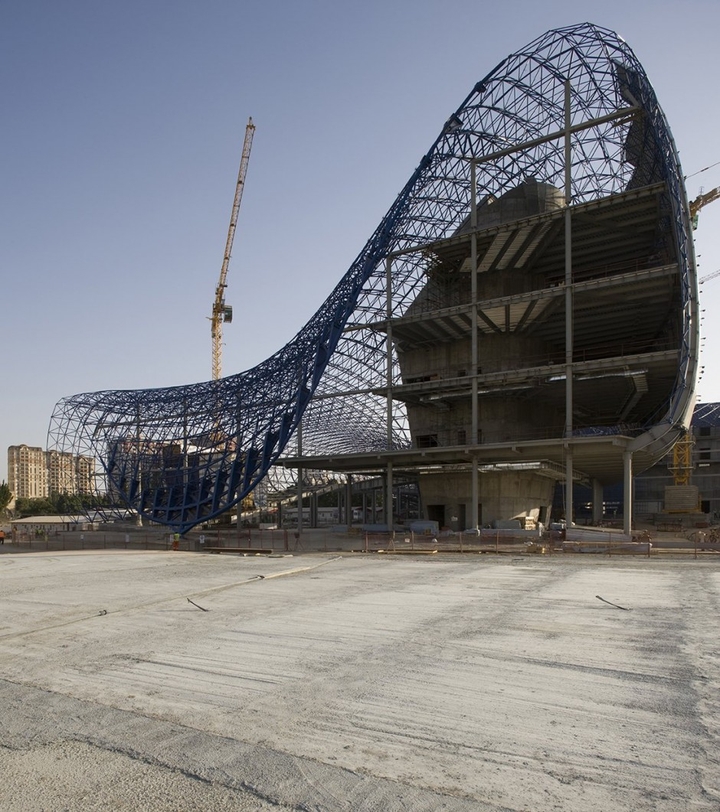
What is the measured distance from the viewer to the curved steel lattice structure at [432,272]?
40.1m

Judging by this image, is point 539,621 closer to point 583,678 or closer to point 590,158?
point 583,678

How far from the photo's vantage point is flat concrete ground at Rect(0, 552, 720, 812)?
5.60 metres

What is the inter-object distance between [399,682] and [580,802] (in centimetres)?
368

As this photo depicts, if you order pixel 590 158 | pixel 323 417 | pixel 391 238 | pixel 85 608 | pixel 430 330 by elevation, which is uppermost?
pixel 590 158

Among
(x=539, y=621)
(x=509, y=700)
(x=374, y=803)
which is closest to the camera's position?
(x=374, y=803)

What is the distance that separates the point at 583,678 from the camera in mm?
8812

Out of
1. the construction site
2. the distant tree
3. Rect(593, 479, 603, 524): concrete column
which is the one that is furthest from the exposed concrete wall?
the distant tree

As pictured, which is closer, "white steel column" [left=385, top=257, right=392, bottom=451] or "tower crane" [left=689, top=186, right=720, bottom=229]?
"white steel column" [left=385, top=257, right=392, bottom=451]

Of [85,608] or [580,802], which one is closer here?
[580,802]

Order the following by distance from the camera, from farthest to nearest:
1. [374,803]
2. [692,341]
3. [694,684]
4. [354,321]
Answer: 1. [354,321]
2. [692,341]
3. [694,684]
4. [374,803]

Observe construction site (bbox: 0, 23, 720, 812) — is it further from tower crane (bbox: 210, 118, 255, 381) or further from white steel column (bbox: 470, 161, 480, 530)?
tower crane (bbox: 210, 118, 255, 381)

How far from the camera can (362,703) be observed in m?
7.89

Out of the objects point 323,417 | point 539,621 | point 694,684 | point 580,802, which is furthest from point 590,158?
point 580,802

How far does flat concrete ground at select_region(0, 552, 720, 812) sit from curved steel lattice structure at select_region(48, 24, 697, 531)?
93.2ft
